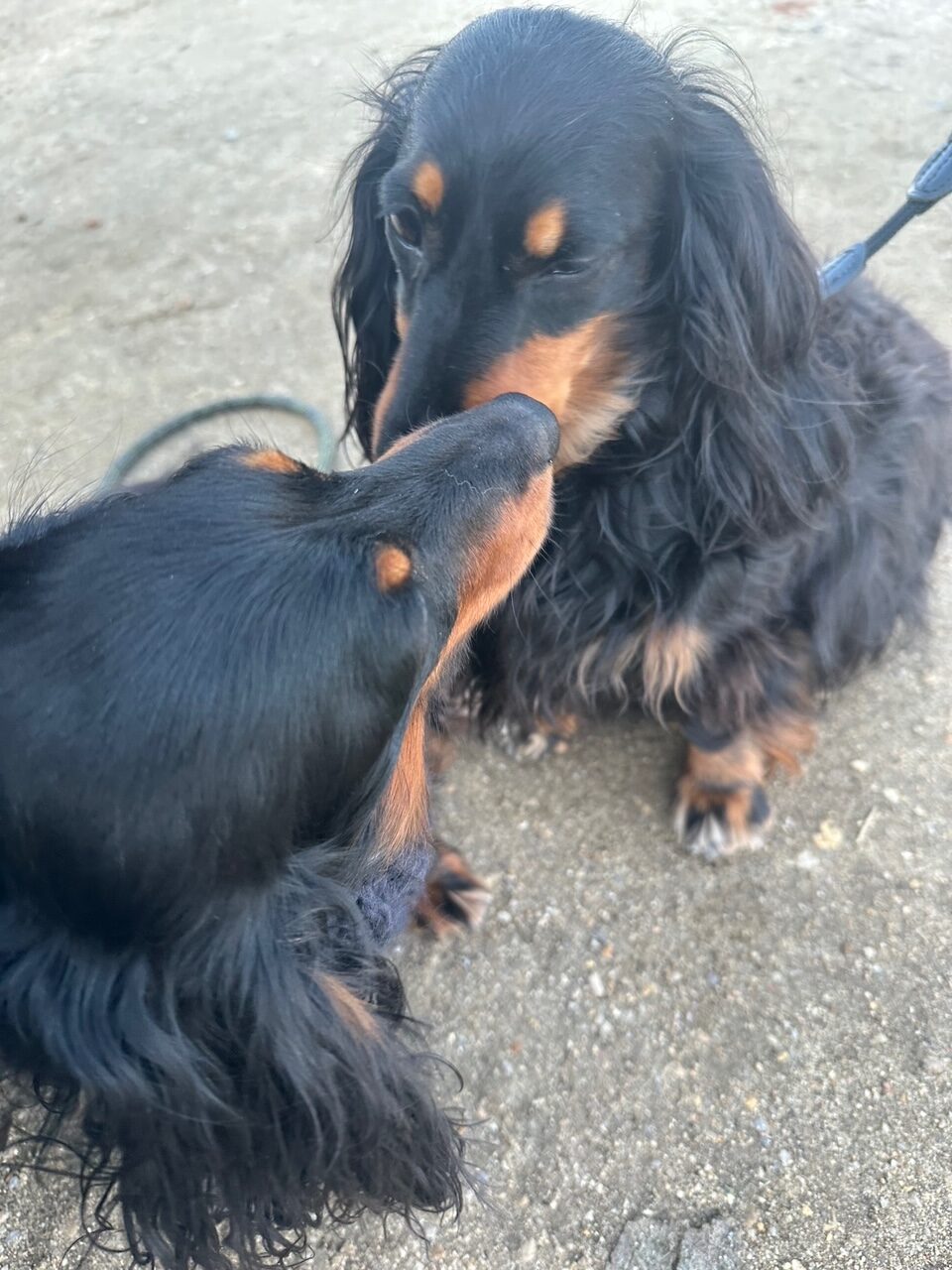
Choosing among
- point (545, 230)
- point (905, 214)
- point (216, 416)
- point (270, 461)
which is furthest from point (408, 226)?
point (216, 416)

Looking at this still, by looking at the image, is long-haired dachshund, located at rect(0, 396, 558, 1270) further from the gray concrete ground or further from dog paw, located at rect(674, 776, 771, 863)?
dog paw, located at rect(674, 776, 771, 863)

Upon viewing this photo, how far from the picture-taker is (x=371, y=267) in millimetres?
2006

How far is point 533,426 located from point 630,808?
43.8 inches

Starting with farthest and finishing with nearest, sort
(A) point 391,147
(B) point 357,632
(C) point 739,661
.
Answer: (C) point 739,661 → (A) point 391,147 → (B) point 357,632

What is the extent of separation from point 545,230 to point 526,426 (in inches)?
11.8

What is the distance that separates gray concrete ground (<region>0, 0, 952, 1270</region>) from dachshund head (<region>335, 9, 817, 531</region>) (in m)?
0.54

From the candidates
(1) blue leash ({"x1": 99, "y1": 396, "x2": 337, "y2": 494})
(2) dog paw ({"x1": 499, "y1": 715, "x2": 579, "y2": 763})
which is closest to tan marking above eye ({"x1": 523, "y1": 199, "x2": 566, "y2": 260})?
(2) dog paw ({"x1": 499, "y1": 715, "x2": 579, "y2": 763})

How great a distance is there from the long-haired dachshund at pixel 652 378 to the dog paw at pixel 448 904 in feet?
1.30

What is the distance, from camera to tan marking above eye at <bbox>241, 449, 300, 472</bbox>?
1.32m

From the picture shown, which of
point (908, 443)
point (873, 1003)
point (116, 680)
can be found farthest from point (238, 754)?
point (908, 443)

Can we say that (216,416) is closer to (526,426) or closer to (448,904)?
(448,904)

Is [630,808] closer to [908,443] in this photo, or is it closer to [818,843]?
[818,843]

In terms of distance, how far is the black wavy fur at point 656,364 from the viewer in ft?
4.93

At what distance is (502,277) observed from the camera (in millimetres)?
1519
